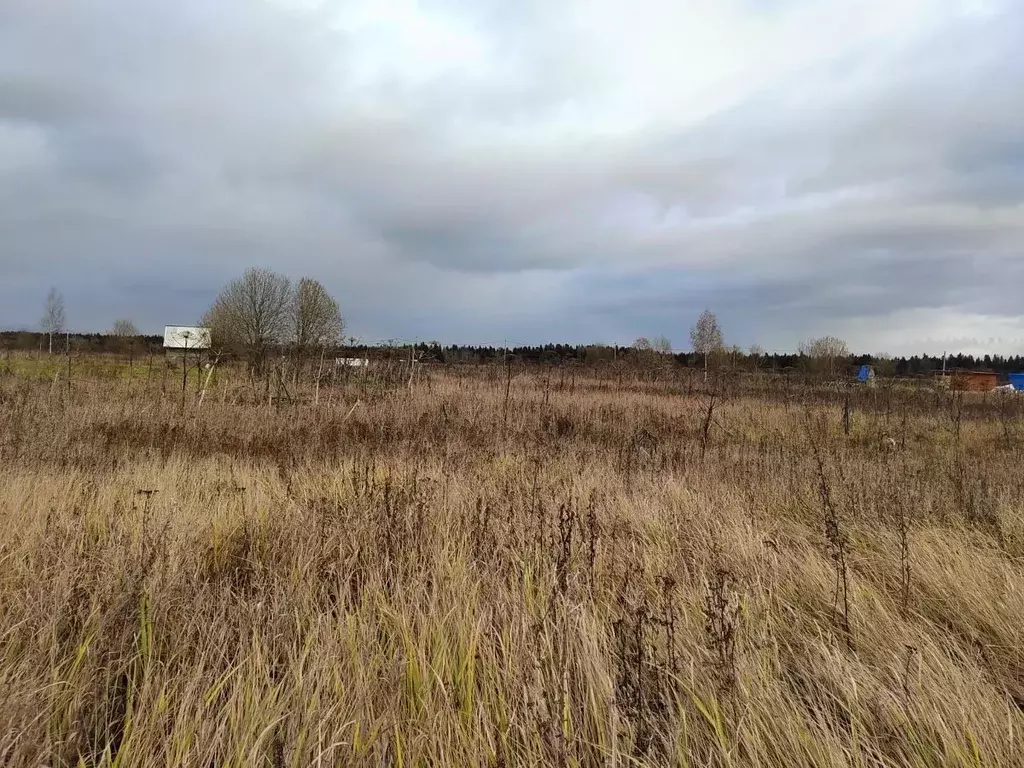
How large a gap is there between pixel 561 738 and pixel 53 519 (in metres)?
3.93

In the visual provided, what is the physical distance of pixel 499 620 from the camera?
261cm

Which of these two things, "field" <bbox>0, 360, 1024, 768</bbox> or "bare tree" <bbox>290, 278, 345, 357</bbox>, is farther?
"bare tree" <bbox>290, 278, 345, 357</bbox>

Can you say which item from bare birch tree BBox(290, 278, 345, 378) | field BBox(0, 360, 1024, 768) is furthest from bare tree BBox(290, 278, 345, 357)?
field BBox(0, 360, 1024, 768)

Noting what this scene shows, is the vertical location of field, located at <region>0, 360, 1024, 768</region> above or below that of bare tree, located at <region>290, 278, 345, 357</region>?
below

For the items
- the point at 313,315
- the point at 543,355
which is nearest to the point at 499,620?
the point at 313,315

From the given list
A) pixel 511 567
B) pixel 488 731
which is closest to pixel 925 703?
pixel 488 731

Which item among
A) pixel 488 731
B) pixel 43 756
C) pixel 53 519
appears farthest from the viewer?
pixel 53 519

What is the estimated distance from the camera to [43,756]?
5.42 feet

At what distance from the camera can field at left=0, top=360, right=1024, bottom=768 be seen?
1.84m

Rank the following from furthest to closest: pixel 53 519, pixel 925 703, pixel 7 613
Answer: pixel 53 519 < pixel 7 613 < pixel 925 703

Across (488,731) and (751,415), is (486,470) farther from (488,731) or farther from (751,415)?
(751,415)

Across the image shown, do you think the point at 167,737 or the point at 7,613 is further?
the point at 7,613

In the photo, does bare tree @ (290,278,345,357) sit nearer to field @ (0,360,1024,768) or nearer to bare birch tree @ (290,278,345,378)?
bare birch tree @ (290,278,345,378)

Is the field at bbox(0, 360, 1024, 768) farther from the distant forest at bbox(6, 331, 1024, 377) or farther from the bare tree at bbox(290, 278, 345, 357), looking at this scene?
the bare tree at bbox(290, 278, 345, 357)
